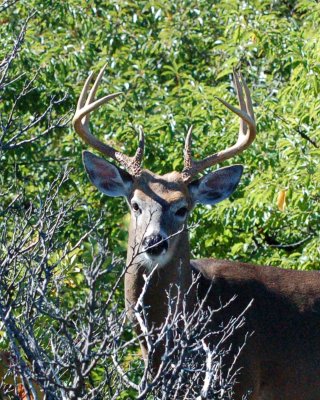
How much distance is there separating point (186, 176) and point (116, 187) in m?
0.49

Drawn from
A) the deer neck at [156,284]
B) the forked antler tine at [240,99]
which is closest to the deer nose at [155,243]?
the deer neck at [156,284]

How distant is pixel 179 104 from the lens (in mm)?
10758

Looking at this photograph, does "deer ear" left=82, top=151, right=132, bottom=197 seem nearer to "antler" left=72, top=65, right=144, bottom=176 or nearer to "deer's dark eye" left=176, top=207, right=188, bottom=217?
"antler" left=72, top=65, right=144, bottom=176

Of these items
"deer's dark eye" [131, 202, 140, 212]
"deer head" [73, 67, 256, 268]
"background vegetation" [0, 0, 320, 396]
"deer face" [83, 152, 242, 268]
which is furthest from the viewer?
"background vegetation" [0, 0, 320, 396]

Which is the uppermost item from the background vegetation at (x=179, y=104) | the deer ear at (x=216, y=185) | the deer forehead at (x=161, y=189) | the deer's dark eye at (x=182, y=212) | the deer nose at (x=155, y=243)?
the deer nose at (x=155, y=243)

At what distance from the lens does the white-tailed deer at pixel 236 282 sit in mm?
7988

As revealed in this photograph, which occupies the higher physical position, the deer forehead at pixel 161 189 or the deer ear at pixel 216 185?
the deer forehead at pixel 161 189

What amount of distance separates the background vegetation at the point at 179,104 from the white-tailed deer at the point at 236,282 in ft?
2.05

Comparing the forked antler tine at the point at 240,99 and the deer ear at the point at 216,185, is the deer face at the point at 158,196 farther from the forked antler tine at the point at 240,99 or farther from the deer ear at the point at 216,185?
the forked antler tine at the point at 240,99

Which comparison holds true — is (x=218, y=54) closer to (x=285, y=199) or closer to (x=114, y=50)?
(x=114, y=50)

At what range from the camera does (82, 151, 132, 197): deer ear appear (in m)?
8.49

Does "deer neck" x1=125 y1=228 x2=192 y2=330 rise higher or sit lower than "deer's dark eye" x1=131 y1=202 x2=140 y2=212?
lower

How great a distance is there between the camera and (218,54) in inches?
476

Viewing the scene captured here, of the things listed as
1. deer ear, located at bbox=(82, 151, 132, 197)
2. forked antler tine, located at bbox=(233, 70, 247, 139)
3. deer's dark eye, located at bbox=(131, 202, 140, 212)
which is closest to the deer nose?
deer's dark eye, located at bbox=(131, 202, 140, 212)
